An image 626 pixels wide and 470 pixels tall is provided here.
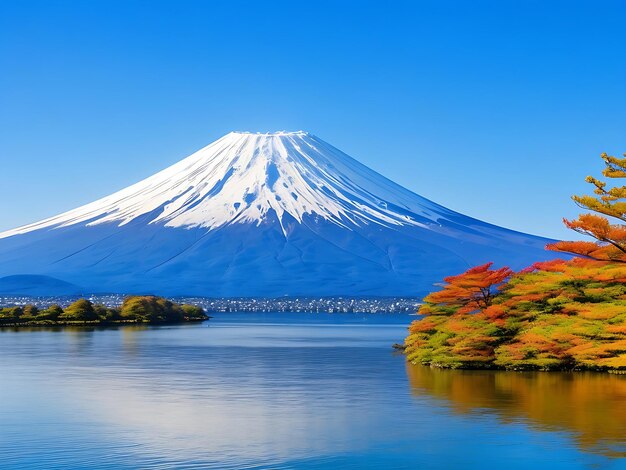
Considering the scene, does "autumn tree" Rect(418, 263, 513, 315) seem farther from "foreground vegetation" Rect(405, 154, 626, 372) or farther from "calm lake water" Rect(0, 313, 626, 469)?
"calm lake water" Rect(0, 313, 626, 469)

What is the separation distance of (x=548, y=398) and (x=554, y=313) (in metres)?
11.0

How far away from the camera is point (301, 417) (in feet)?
85.8

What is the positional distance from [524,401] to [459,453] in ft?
29.3

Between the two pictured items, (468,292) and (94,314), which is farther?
(94,314)

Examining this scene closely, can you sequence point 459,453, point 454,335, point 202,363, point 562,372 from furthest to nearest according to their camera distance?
point 202,363
point 454,335
point 562,372
point 459,453

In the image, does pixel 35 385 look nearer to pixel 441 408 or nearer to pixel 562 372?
pixel 441 408

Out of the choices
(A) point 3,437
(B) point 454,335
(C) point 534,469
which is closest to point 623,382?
(B) point 454,335

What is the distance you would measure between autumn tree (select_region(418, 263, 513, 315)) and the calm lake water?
A: 11.9ft


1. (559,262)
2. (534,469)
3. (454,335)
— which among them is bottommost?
(534,469)

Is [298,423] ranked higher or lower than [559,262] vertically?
lower

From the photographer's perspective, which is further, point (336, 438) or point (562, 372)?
point (562, 372)

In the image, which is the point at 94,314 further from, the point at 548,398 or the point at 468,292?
the point at 548,398

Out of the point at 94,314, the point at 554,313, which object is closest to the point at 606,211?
the point at 554,313

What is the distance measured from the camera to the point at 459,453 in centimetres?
2061
